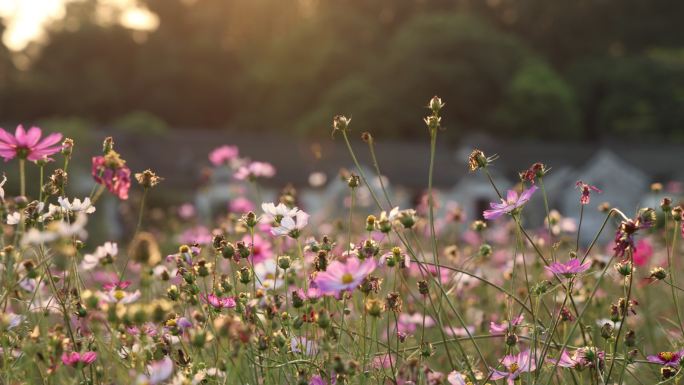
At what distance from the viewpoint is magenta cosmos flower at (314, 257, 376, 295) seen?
1.22m

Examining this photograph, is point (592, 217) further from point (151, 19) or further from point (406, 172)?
point (151, 19)

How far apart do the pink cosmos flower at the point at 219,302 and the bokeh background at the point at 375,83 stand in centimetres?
1607

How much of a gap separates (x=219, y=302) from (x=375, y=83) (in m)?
22.8

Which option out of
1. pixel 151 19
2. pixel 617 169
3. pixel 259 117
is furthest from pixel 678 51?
pixel 151 19

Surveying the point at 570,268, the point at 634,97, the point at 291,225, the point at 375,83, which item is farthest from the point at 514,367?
the point at 634,97

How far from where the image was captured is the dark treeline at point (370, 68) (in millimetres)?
23859

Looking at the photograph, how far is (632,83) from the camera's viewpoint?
82.0 feet

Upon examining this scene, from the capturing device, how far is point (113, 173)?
1427mm

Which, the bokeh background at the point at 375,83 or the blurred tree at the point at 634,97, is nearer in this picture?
the bokeh background at the point at 375,83

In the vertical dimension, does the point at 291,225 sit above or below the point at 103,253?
above

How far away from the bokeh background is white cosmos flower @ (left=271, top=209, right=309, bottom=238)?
16083mm

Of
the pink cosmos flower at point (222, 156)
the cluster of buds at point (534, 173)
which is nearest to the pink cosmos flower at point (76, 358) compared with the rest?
the cluster of buds at point (534, 173)

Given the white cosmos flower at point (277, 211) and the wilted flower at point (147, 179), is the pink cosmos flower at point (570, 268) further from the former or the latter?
the wilted flower at point (147, 179)

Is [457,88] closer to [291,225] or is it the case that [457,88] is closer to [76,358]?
[291,225]
